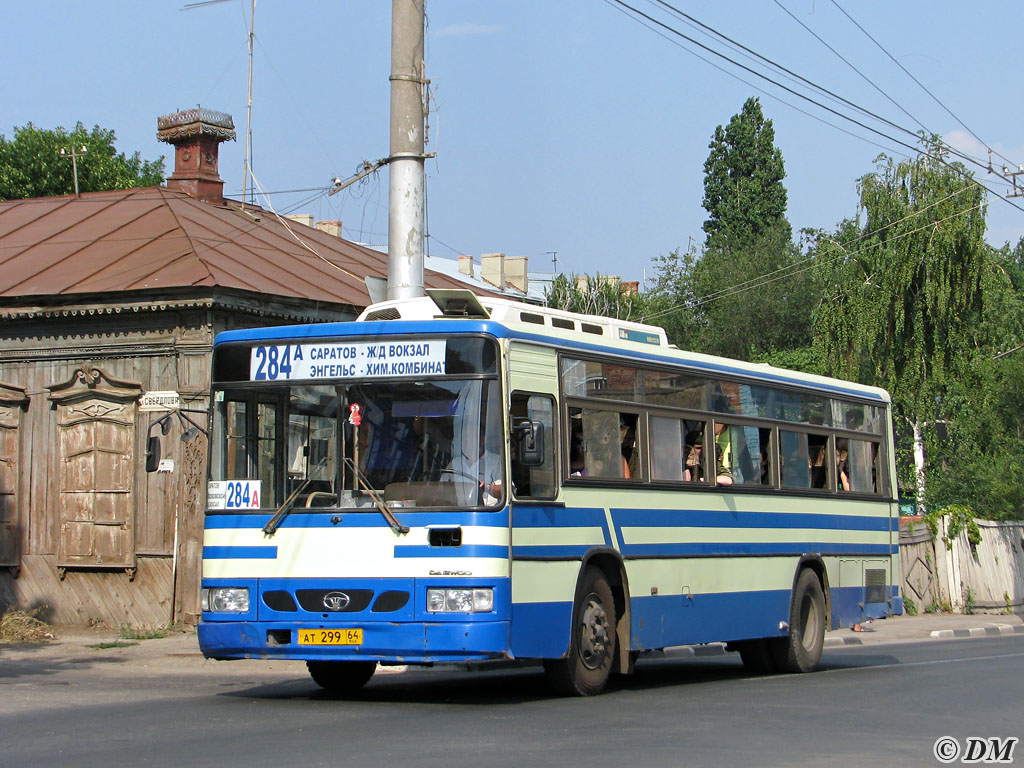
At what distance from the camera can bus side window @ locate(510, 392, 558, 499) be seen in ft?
35.0

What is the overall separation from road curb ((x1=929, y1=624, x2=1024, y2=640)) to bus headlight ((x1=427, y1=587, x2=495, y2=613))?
15335mm

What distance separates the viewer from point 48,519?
20.1m

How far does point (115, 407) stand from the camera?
19672 millimetres

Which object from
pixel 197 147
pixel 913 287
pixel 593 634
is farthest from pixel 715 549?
pixel 913 287

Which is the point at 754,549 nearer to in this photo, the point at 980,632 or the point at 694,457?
the point at 694,457

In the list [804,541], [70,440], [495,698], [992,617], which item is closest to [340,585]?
[495,698]

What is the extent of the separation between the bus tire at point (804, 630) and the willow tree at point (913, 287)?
16978mm

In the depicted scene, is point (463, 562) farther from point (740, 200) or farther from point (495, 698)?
point (740, 200)

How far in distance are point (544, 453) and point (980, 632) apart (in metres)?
16.7

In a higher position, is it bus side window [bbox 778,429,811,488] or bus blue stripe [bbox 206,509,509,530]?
bus side window [bbox 778,429,811,488]

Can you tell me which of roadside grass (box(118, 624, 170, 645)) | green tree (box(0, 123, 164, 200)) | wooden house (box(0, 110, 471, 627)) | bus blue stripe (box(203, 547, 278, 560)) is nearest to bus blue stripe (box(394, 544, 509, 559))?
bus blue stripe (box(203, 547, 278, 560))

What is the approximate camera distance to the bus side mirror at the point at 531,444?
10336 millimetres

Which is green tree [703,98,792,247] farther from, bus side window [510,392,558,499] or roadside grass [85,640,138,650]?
bus side window [510,392,558,499]

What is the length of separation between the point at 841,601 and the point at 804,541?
1350 mm
